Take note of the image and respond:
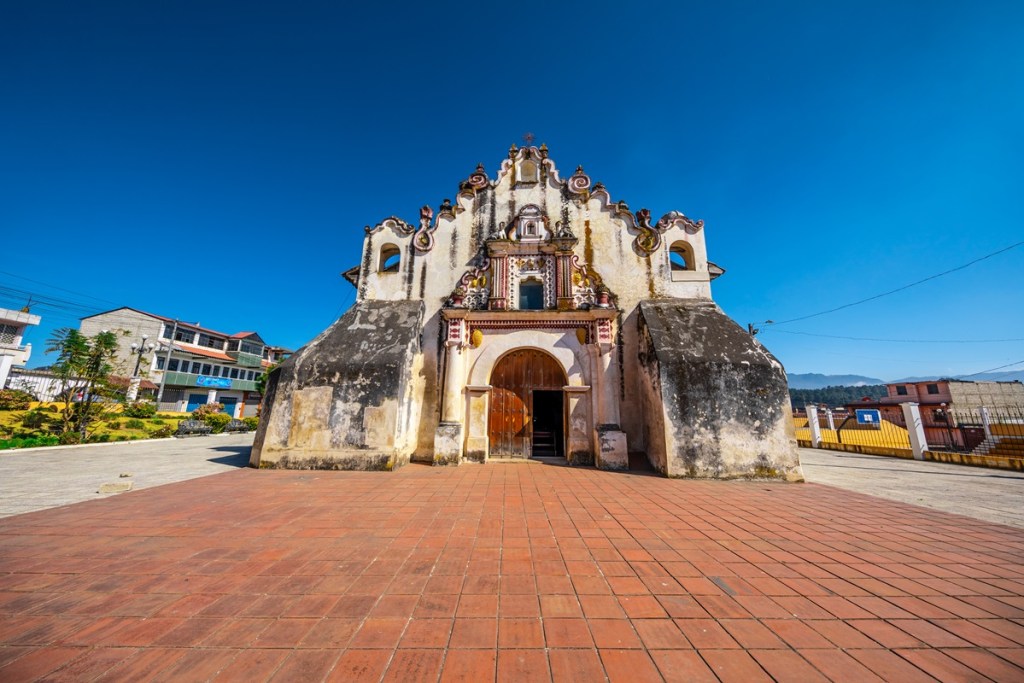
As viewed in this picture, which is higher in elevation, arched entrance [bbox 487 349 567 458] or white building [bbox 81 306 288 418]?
white building [bbox 81 306 288 418]

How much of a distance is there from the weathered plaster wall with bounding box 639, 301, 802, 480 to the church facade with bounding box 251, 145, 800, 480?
34 millimetres

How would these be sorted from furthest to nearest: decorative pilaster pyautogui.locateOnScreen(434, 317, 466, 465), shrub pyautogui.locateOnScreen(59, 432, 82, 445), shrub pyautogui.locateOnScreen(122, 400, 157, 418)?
1. shrub pyautogui.locateOnScreen(122, 400, 157, 418)
2. shrub pyautogui.locateOnScreen(59, 432, 82, 445)
3. decorative pilaster pyautogui.locateOnScreen(434, 317, 466, 465)

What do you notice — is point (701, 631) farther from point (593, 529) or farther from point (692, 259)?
point (692, 259)

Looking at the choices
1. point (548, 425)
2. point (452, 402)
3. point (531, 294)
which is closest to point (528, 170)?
point (531, 294)

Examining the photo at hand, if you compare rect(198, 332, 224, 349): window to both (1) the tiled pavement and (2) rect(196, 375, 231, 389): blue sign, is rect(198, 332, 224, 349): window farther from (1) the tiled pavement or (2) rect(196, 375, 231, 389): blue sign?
(1) the tiled pavement

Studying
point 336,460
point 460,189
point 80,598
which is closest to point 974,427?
point 460,189

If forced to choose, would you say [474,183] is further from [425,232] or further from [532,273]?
[532,273]

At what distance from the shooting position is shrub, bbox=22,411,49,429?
605 inches

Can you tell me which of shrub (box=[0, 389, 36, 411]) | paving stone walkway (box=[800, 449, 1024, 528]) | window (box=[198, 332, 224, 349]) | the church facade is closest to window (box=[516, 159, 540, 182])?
the church facade

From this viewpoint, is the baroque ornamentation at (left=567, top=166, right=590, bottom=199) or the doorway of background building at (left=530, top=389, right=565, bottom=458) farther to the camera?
the baroque ornamentation at (left=567, top=166, right=590, bottom=199)

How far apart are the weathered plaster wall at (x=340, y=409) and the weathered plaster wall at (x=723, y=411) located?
6.63 metres

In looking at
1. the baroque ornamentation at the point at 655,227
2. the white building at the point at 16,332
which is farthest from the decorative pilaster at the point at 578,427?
the white building at the point at 16,332

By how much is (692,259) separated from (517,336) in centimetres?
625

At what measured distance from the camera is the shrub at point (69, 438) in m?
13.4
